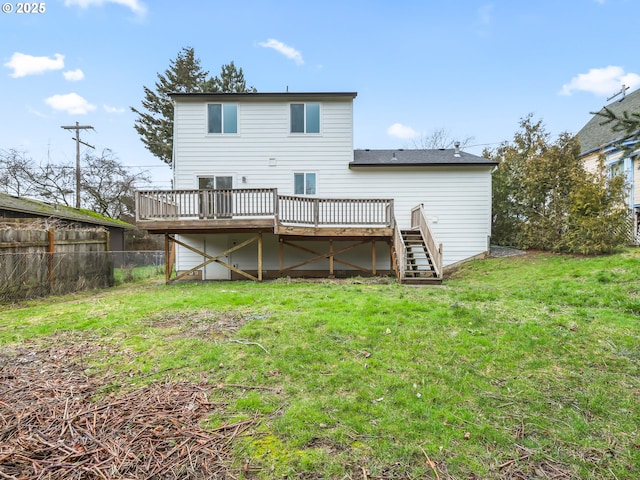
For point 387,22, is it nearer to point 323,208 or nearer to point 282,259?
point 323,208

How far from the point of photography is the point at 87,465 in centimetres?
228

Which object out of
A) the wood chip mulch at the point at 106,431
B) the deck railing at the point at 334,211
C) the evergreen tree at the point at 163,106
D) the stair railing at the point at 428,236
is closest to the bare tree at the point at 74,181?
the evergreen tree at the point at 163,106

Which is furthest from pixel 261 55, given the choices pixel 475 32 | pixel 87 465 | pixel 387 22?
pixel 87 465

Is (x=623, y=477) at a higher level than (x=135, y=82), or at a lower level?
lower

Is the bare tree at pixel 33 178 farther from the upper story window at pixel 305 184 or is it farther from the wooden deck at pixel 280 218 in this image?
the upper story window at pixel 305 184

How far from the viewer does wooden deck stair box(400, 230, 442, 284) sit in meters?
9.27

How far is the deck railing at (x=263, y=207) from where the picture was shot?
32.7ft

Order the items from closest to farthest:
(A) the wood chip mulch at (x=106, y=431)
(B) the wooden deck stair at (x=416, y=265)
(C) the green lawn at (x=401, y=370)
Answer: (A) the wood chip mulch at (x=106, y=431), (C) the green lawn at (x=401, y=370), (B) the wooden deck stair at (x=416, y=265)

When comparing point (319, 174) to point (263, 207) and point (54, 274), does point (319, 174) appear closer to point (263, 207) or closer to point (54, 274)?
point (263, 207)

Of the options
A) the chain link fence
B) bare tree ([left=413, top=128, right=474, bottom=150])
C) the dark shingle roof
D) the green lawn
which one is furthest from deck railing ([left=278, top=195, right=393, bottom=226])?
bare tree ([left=413, top=128, right=474, bottom=150])

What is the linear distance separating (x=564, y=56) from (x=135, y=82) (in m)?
28.0

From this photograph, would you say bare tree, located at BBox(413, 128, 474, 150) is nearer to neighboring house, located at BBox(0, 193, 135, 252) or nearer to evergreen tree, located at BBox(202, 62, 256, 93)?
evergreen tree, located at BBox(202, 62, 256, 93)

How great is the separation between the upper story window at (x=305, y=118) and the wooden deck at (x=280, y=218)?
3.17 m

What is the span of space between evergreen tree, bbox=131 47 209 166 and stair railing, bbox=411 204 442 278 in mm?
21940
